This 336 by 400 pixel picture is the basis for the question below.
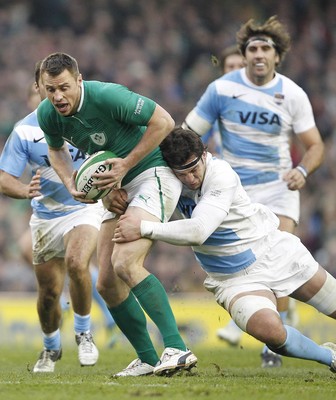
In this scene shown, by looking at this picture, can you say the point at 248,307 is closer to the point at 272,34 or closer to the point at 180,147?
the point at 180,147

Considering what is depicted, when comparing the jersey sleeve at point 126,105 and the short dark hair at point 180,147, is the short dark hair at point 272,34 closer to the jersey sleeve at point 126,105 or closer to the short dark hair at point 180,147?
the short dark hair at point 180,147

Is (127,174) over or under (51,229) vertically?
over

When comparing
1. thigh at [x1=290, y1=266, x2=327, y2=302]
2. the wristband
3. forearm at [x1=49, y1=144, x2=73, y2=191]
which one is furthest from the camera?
the wristband

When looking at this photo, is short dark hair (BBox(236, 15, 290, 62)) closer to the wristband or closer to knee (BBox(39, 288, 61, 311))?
the wristband

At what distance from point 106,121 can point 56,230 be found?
6.40 feet

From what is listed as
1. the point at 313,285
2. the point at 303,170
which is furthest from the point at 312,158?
the point at 313,285

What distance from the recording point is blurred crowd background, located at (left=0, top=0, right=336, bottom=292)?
17.8 m

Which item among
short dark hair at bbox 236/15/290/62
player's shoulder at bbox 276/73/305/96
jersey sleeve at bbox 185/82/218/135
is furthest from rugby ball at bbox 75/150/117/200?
short dark hair at bbox 236/15/290/62

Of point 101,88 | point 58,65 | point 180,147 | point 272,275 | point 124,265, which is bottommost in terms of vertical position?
point 272,275

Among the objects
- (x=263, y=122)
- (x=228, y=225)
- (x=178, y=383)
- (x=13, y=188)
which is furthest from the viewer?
(x=263, y=122)

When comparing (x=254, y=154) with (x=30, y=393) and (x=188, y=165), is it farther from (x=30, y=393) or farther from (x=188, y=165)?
(x=30, y=393)

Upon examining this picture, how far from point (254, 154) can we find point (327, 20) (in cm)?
1099

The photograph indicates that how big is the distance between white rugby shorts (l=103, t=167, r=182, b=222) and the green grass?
1.18 meters

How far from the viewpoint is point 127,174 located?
7.39 m
